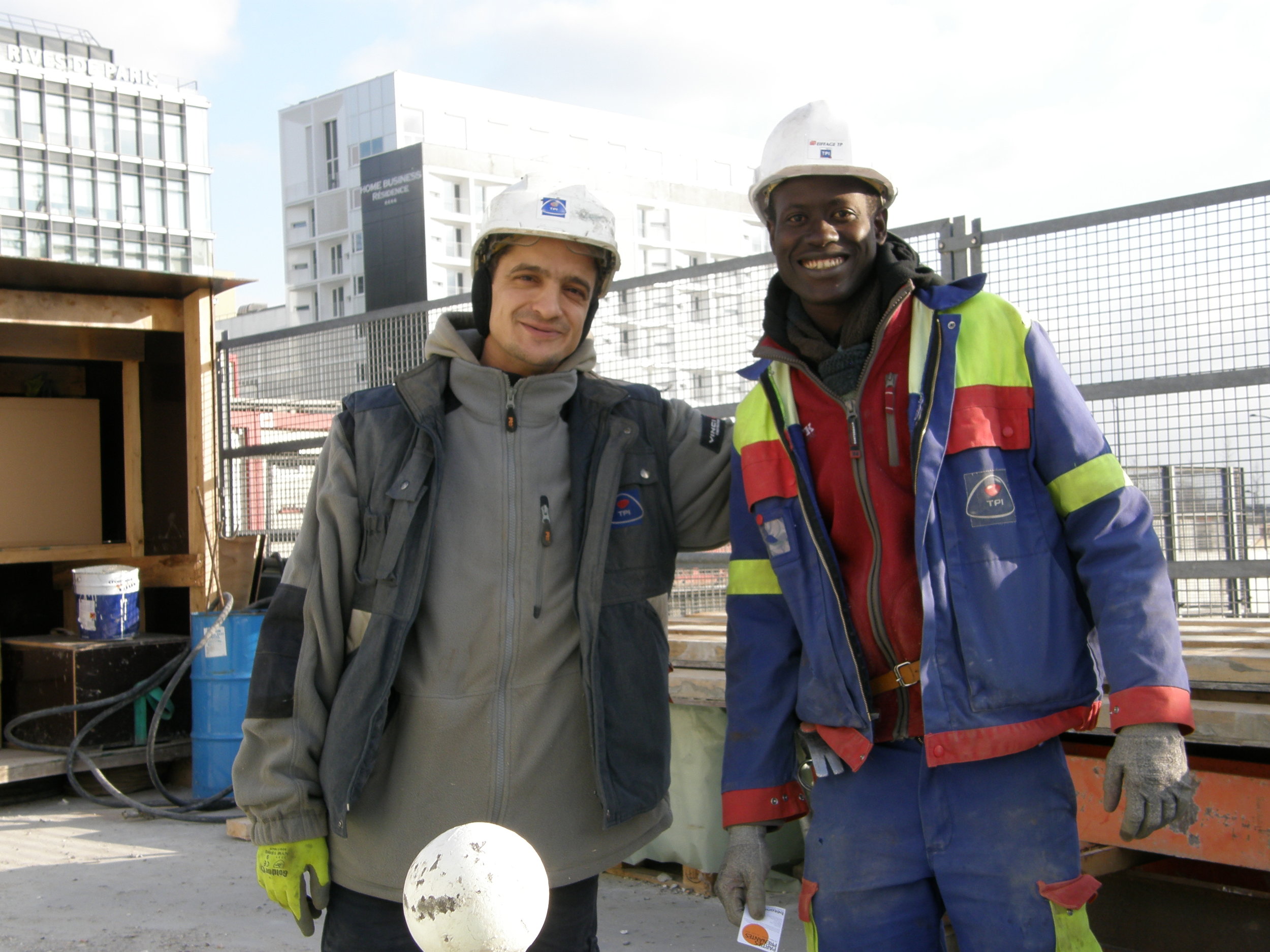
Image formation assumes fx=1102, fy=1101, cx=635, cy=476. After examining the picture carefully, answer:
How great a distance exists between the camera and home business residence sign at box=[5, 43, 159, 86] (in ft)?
177

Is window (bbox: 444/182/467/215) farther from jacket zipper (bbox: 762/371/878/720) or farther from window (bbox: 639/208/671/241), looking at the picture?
jacket zipper (bbox: 762/371/878/720)

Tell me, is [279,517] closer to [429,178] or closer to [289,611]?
[289,611]

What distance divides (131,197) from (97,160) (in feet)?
7.34

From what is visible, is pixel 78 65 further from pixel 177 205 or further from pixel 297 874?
pixel 297 874

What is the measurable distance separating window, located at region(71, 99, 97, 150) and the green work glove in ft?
190

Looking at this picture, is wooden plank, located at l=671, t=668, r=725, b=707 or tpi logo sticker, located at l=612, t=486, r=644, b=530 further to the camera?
wooden plank, located at l=671, t=668, r=725, b=707

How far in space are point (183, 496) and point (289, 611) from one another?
5.40 metres

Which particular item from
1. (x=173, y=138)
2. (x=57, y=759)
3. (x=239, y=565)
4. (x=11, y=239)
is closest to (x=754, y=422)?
(x=239, y=565)

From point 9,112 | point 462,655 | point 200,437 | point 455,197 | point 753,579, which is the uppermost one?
point 9,112

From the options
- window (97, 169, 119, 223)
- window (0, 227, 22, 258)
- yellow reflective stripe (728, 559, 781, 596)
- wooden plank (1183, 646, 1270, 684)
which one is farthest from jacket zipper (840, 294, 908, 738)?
window (97, 169, 119, 223)

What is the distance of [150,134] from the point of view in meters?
55.8

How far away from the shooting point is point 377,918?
2330 millimetres

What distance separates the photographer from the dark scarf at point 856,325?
230 cm

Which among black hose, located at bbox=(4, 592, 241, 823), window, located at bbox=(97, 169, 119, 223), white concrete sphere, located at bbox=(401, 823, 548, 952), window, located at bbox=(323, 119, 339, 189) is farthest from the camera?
window, located at bbox=(97, 169, 119, 223)
